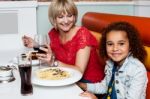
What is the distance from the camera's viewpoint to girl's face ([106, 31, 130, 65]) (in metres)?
1.46

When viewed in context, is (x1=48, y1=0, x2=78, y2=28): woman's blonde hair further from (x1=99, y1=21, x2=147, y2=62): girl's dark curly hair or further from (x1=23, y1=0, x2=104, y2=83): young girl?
(x1=99, y1=21, x2=147, y2=62): girl's dark curly hair

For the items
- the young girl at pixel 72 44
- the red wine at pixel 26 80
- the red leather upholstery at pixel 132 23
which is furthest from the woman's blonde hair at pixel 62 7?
the red wine at pixel 26 80

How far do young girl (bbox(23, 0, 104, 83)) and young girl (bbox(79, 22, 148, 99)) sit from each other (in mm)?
237

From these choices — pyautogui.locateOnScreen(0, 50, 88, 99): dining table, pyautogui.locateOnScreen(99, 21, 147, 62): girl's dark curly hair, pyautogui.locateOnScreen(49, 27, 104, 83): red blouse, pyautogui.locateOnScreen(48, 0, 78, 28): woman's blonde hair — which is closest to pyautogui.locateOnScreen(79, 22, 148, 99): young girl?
pyautogui.locateOnScreen(99, 21, 147, 62): girl's dark curly hair

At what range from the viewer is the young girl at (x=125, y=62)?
1.37m

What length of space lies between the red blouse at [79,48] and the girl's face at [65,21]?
8cm

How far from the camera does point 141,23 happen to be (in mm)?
1601

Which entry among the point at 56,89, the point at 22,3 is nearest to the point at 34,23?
the point at 22,3

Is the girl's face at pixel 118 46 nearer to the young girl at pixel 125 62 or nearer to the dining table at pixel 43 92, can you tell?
the young girl at pixel 125 62

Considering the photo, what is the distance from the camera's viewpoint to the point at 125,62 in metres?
1.44

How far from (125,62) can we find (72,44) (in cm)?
52

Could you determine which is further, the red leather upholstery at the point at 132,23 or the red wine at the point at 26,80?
the red leather upholstery at the point at 132,23

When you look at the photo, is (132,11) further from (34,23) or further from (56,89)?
(56,89)

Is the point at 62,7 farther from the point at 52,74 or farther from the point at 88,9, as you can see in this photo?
the point at 88,9
